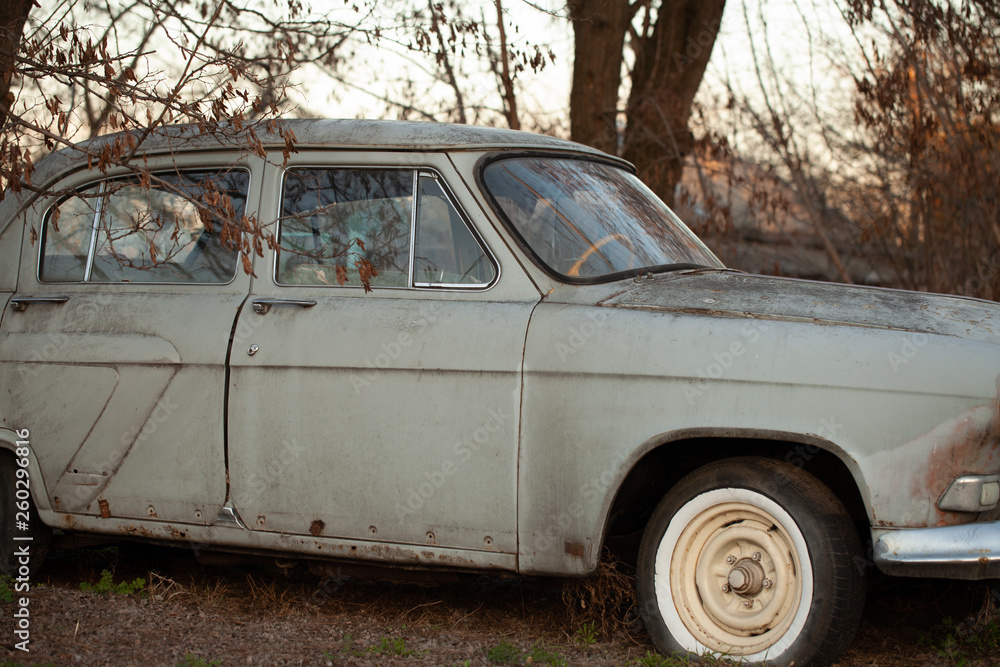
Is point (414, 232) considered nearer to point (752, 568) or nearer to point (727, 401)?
point (727, 401)

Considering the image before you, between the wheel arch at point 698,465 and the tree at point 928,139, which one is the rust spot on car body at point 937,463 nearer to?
the wheel arch at point 698,465

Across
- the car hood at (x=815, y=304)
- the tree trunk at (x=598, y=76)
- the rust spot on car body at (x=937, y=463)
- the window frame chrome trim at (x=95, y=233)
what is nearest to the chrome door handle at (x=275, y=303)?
the window frame chrome trim at (x=95, y=233)

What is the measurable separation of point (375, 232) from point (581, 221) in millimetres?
824

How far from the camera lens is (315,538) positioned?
3523mm

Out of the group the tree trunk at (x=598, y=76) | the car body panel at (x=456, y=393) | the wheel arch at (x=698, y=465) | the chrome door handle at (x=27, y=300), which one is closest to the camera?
the car body panel at (x=456, y=393)

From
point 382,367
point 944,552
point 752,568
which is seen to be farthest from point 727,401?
point 382,367

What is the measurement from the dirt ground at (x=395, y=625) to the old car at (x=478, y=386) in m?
0.28

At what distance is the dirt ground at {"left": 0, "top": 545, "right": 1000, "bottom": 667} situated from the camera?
315 centimetres

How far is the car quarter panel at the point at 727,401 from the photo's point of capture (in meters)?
2.78

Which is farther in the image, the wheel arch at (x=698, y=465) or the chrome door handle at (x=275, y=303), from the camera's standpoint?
the chrome door handle at (x=275, y=303)

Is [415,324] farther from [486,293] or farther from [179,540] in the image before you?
[179,540]

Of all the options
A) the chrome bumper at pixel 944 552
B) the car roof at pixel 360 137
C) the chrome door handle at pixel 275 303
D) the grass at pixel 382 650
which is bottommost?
the grass at pixel 382 650

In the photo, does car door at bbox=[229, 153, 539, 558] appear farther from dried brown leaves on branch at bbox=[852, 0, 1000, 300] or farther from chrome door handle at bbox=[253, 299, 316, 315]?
dried brown leaves on branch at bbox=[852, 0, 1000, 300]

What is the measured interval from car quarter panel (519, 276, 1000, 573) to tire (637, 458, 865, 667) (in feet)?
0.61
